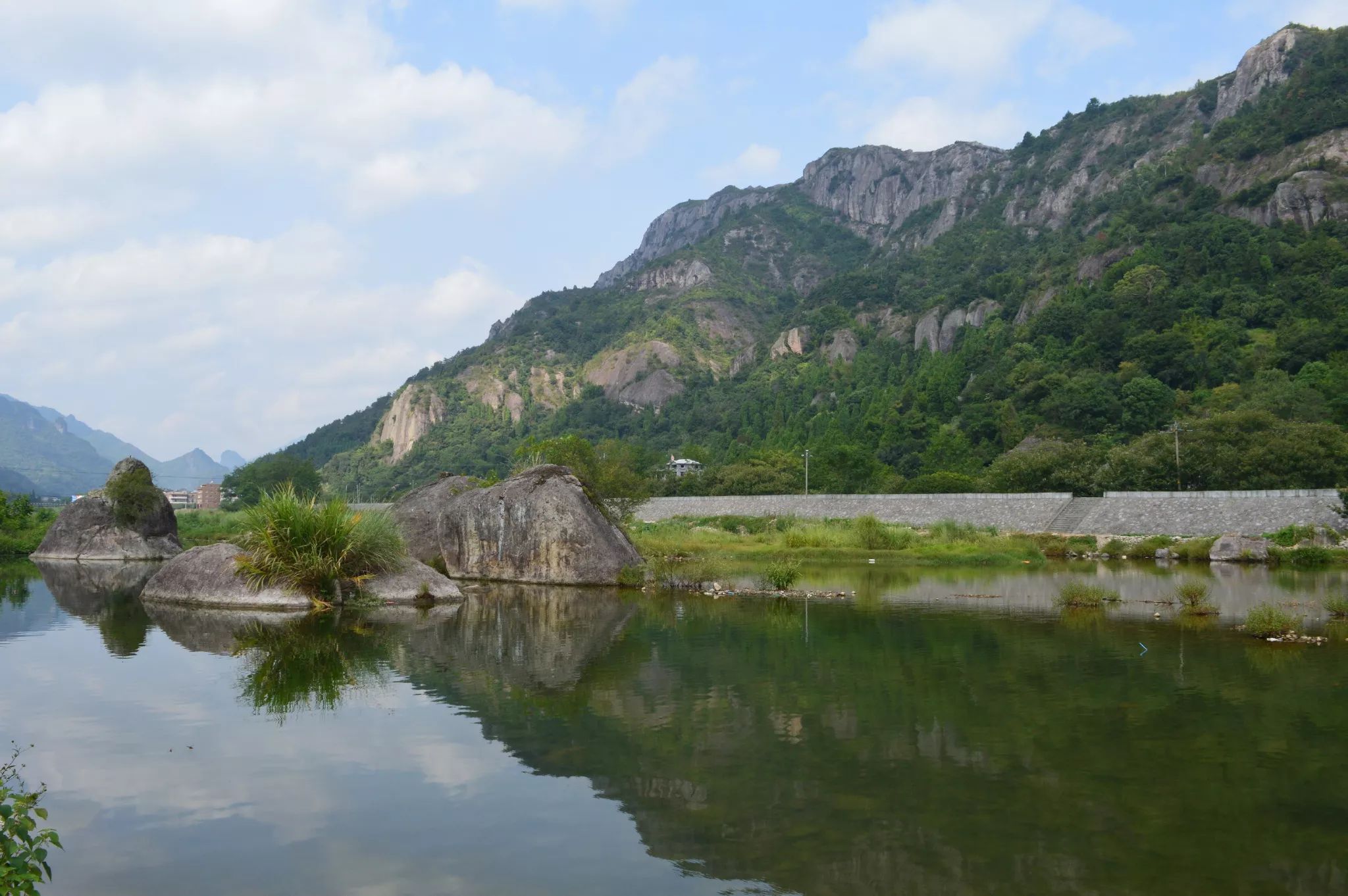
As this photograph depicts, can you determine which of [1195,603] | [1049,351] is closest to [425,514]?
[1195,603]

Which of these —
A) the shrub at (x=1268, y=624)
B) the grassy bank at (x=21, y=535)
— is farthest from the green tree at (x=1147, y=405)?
the grassy bank at (x=21, y=535)

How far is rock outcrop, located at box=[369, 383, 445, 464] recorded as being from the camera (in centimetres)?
16825

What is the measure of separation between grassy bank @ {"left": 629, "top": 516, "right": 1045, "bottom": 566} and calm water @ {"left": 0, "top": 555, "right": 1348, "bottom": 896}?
17219mm

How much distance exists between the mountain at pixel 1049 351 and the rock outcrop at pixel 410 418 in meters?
0.59

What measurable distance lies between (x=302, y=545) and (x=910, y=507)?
131 feet

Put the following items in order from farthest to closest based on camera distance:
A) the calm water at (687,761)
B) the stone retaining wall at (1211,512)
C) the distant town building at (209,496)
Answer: the distant town building at (209,496) < the stone retaining wall at (1211,512) < the calm water at (687,761)

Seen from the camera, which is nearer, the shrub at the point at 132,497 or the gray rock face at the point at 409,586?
the gray rock face at the point at 409,586

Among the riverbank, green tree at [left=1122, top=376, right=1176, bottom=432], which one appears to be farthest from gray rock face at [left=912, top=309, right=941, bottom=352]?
the riverbank

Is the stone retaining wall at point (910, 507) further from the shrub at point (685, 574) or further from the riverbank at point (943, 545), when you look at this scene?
the shrub at point (685, 574)

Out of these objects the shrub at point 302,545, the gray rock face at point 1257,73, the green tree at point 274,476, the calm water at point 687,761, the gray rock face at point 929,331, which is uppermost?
the gray rock face at point 1257,73

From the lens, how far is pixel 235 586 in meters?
19.6

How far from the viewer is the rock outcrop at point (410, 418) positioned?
168m

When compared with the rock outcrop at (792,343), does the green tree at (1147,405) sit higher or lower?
lower

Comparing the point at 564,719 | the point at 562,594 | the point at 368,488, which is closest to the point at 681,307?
the point at 368,488
